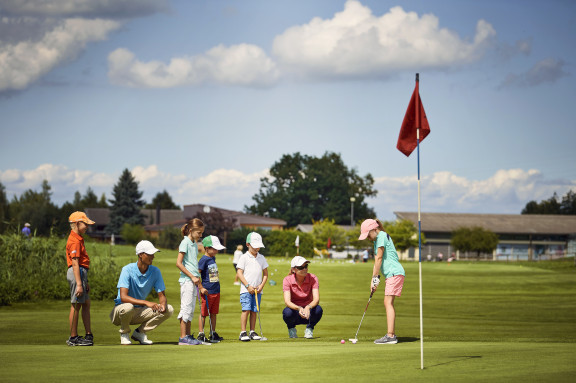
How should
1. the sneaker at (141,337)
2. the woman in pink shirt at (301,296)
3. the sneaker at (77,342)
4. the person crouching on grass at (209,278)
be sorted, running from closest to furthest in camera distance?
1. the sneaker at (77,342)
2. the sneaker at (141,337)
3. the person crouching on grass at (209,278)
4. the woman in pink shirt at (301,296)

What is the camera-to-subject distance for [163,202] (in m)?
179

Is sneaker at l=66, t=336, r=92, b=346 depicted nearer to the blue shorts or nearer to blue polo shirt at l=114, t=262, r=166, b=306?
blue polo shirt at l=114, t=262, r=166, b=306

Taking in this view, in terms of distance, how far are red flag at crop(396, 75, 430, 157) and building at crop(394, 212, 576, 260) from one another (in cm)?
9768

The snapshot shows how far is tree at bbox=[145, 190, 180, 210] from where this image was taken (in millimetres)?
178875

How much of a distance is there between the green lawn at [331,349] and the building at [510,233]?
79.4 meters

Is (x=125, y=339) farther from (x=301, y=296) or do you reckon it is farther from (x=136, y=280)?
(x=301, y=296)

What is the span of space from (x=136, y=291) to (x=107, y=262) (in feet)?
61.2

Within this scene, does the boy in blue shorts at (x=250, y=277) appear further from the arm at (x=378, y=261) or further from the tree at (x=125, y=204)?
the tree at (x=125, y=204)

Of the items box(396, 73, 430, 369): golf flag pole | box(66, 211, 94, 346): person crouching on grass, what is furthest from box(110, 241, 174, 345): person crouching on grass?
box(396, 73, 430, 369): golf flag pole

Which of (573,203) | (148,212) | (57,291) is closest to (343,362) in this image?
(57,291)

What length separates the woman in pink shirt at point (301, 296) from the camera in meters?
14.8

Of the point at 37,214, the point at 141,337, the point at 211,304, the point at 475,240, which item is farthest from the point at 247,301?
the point at 37,214

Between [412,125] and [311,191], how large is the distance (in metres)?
132

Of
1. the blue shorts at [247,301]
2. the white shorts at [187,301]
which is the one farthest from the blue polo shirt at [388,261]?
the white shorts at [187,301]
